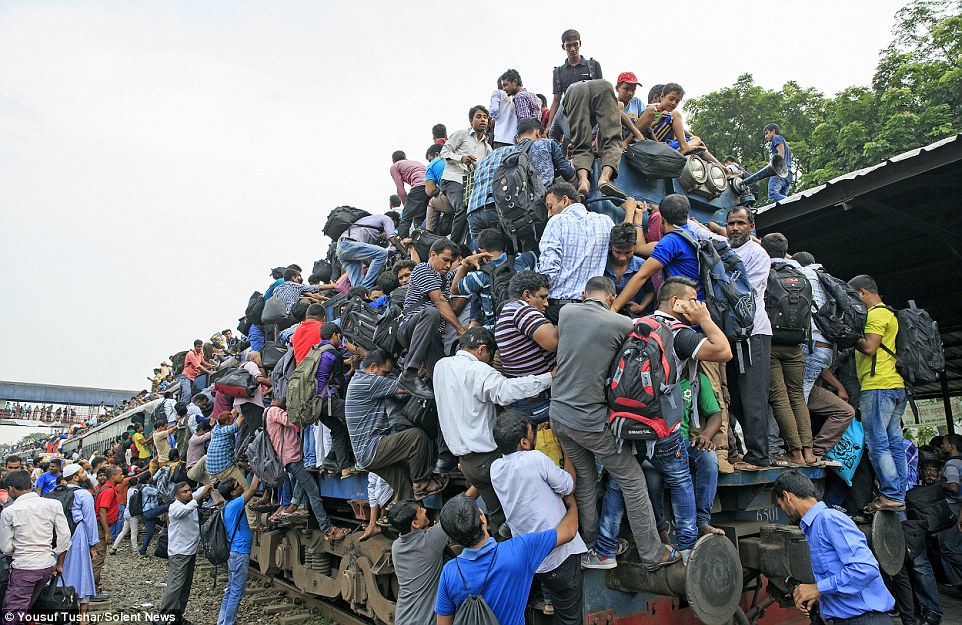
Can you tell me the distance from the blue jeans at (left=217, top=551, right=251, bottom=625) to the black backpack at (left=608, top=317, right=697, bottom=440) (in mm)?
5073

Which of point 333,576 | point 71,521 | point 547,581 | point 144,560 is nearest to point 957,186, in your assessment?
point 547,581

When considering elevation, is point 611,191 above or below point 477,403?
above

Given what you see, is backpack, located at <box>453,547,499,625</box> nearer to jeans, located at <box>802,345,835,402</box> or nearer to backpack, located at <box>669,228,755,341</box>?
backpack, located at <box>669,228,755,341</box>

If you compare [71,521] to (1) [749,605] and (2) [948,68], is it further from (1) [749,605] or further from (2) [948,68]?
(2) [948,68]

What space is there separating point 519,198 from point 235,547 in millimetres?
5116

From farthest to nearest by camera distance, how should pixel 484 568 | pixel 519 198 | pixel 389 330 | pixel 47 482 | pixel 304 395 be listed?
pixel 47 482
pixel 304 395
pixel 389 330
pixel 519 198
pixel 484 568

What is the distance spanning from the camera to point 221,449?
876 cm

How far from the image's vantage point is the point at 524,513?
12.5 ft

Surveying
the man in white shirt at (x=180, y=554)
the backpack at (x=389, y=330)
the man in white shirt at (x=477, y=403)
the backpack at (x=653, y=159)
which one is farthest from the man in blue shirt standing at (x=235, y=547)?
the backpack at (x=653, y=159)

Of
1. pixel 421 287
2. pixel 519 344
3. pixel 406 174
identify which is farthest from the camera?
pixel 406 174

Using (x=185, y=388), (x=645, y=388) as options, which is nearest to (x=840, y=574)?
(x=645, y=388)

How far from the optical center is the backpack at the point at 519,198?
493cm

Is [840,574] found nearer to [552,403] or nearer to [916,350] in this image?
[552,403]

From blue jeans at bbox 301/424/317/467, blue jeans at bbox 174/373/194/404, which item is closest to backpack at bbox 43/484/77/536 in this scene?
blue jeans at bbox 301/424/317/467
